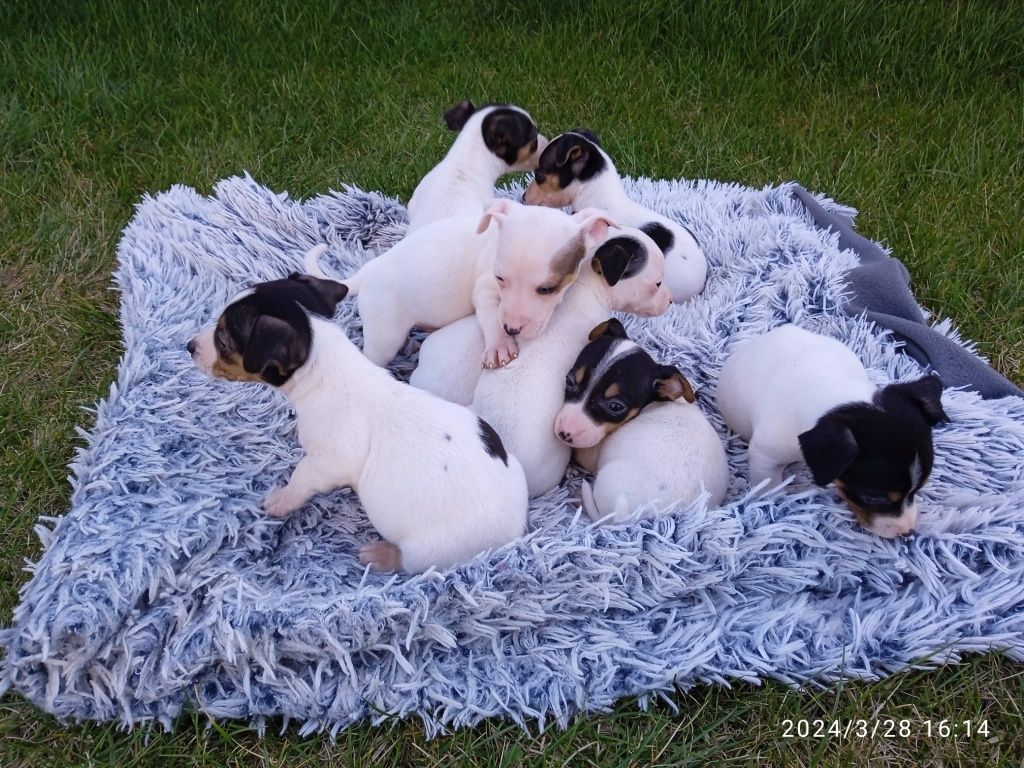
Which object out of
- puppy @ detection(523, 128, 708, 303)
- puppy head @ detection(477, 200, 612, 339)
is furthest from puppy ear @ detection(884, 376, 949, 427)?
puppy @ detection(523, 128, 708, 303)

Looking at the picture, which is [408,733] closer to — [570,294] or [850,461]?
[850,461]

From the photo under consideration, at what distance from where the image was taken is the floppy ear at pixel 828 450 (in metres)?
2.43

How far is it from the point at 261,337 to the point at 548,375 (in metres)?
1.02

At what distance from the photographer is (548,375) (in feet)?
10.1

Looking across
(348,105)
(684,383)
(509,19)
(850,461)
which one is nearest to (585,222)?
(684,383)

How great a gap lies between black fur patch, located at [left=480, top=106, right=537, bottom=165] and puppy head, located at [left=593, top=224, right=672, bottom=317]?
797 millimetres

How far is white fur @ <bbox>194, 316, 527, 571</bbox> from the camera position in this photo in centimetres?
254

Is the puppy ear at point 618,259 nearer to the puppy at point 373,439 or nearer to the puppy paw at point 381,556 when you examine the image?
the puppy at point 373,439

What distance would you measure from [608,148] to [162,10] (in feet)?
10.8

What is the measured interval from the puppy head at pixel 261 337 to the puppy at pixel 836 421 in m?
1.49

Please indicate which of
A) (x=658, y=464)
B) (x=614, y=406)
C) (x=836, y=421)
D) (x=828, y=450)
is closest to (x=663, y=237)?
(x=614, y=406)

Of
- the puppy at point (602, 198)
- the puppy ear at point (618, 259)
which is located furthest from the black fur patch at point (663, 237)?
the puppy ear at point (618, 259)

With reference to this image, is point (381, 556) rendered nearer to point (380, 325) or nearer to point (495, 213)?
point (380, 325)

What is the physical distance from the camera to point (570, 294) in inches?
132
